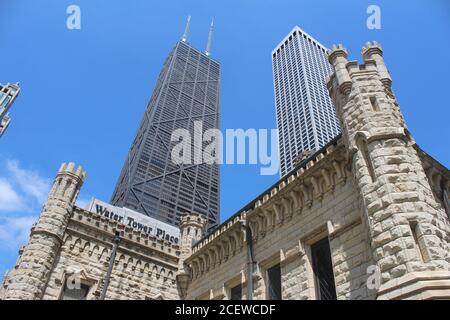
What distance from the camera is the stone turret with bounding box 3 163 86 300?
18.4 m

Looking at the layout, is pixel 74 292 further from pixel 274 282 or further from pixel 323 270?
pixel 323 270

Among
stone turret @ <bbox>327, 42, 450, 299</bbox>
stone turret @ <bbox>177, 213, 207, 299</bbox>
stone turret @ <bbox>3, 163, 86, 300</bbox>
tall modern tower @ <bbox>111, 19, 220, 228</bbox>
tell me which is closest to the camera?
stone turret @ <bbox>327, 42, 450, 299</bbox>

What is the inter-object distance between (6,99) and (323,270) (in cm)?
15340

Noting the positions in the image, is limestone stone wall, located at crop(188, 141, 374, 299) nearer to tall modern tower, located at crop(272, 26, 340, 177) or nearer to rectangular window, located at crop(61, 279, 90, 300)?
rectangular window, located at crop(61, 279, 90, 300)

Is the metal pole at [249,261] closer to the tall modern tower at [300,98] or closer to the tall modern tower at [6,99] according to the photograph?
the tall modern tower at [300,98]

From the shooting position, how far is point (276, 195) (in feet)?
55.8

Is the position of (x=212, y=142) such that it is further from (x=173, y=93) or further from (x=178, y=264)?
(x=178, y=264)

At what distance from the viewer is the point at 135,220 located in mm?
36500

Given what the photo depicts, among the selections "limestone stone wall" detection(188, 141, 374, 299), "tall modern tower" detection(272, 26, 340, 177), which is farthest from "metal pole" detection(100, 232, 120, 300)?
"tall modern tower" detection(272, 26, 340, 177)

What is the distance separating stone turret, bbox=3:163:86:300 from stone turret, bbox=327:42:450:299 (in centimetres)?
1644

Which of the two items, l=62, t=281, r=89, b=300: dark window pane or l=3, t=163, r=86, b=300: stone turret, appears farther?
l=62, t=281, r=89, b=300: dark window pane

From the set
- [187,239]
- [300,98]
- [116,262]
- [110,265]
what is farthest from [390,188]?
[300,98]

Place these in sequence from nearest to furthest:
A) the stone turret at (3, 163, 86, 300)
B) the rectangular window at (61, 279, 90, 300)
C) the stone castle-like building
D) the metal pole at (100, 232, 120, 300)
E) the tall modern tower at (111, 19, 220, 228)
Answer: the stone castle-like building
the stone turret at (3, 163, 86, 300)
the rectangular window at (61, 279, 90, 300)
the metal pole at (100, 232, 120, 300)
the tall modern tower at (111, 19, 220, 228)

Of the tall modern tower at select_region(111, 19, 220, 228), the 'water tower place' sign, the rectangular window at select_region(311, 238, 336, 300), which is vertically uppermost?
the tall modern tower at select_region(111, 19, 220, 228)
